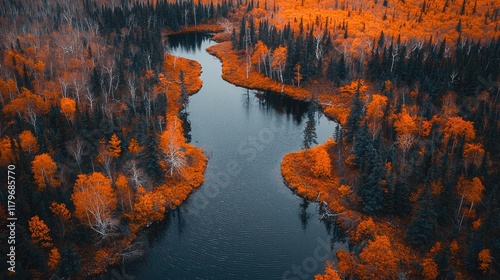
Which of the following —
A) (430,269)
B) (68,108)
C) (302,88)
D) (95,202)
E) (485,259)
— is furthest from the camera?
(302,88)

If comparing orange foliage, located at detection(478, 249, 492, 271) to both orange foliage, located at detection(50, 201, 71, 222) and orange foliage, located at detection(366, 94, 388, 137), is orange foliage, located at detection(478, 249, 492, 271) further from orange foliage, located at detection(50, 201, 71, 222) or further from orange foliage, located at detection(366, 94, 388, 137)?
orange foliage, located at detection(50, 201, 71, 222)

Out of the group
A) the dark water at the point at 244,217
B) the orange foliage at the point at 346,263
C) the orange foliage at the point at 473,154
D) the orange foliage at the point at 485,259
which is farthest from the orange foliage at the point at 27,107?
the orange foliage at the point at 473,154

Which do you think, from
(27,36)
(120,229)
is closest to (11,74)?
(27,36)

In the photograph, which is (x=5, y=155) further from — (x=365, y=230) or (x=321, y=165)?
(x=365, y=230)

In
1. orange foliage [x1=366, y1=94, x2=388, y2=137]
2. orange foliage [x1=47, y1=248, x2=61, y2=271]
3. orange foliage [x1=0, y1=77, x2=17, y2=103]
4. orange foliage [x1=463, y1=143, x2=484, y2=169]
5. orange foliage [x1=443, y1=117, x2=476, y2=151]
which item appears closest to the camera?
orange foliage [x1=47, y1=248, x2=61, y2=271]

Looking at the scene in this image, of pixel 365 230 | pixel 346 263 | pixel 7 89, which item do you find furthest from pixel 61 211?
pixel 7 89

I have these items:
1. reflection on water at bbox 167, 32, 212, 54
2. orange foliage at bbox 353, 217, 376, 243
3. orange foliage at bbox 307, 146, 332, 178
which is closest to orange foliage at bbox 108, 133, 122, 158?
orange foliage at bbox 307, 146, 332, 178

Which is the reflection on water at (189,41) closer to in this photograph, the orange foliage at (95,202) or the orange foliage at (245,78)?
the orange foliage at (245,78)
